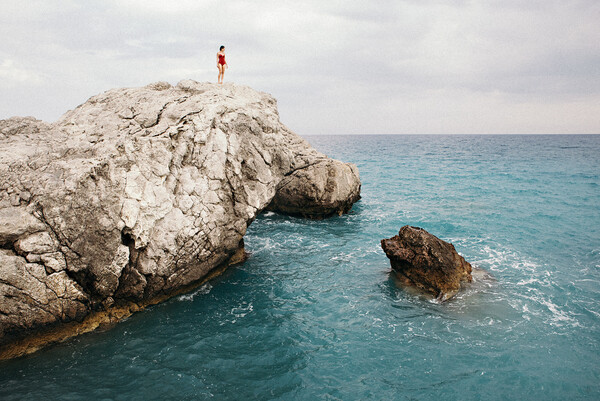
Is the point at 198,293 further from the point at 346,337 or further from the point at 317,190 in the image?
the point at 317,190

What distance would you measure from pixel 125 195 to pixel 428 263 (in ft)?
37.7

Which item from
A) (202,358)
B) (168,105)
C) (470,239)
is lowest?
(202,358)

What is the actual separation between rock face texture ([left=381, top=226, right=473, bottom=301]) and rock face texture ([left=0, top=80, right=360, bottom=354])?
6.12 meters

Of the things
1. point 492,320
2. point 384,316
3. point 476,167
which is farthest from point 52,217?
point 476,167

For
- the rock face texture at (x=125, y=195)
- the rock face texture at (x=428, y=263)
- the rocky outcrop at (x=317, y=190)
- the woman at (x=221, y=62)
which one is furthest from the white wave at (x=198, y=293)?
the woman at (x=221, y=62)

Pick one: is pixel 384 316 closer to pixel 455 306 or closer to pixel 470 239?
pixel 455 306

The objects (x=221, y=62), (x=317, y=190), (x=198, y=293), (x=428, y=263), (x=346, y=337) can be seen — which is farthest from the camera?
(x=317, y=190)

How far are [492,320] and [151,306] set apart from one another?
12.1 m

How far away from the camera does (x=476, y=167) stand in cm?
5456

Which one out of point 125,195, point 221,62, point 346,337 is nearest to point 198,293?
point 125,195

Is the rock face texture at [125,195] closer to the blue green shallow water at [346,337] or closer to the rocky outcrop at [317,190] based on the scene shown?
the blue green shallow water at [346,337]

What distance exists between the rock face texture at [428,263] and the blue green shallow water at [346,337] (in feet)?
2.26

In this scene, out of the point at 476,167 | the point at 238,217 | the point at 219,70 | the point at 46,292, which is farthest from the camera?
the point at 476,167

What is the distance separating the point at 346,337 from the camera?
10977 mm
